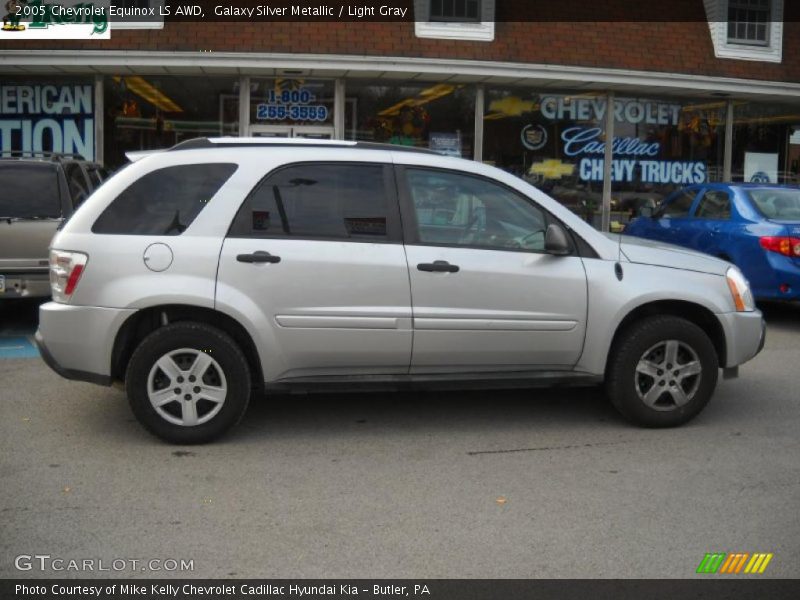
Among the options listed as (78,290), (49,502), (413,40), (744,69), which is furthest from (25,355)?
(744,69)

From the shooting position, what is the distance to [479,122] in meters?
15.7

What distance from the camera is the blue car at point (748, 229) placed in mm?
9562

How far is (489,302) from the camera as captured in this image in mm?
5820

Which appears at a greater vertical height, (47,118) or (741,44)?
(741,44)

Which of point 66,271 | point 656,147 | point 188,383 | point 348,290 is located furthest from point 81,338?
point 656,147

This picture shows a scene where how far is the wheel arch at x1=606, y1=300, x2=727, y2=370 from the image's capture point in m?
6.11

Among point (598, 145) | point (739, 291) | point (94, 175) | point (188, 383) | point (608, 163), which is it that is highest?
point (598, 145)

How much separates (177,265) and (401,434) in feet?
5.89

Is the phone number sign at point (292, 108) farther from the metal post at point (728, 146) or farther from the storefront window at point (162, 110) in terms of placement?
the metal post at point (728, 146)

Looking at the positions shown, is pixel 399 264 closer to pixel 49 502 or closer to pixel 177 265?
pixel 177 265

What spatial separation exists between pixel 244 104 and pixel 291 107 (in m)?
0.77

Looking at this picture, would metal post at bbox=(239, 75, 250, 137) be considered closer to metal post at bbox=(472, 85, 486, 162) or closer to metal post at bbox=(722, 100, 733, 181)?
metal post at bbox=(472, 85, 486, 162)

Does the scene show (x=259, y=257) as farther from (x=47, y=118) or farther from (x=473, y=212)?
(x=47, y=118)

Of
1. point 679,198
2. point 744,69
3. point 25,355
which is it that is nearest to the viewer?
point 25,355
